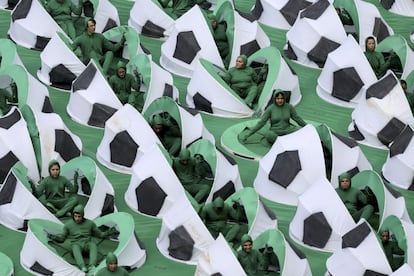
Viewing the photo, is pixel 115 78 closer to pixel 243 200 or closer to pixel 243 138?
pixel 243 138

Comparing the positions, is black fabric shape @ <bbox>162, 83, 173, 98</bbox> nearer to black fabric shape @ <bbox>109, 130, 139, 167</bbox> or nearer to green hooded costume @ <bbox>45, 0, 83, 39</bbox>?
black fabric shape @ <bbox>109, 130, 139, 167</bbox>

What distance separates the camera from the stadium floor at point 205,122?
103 ft

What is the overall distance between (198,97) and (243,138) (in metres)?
1.63

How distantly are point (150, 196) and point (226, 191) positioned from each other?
1346mm

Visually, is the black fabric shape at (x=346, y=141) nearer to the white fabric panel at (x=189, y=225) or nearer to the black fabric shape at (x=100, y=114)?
the white fabric panel at (x=189, y=225)

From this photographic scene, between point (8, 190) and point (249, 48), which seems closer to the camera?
point (8, 190)

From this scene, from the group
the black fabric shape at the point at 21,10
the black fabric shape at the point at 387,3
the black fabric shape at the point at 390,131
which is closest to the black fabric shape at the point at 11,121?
the black fabric shape at the point at 21,10

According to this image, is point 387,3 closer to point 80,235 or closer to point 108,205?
point 108,205

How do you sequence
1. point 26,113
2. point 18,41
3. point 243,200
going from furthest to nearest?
point 18,41, point 26,113, point 243,200

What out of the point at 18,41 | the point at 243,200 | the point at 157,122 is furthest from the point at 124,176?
the point at 18,41

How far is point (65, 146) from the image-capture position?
33844 millimetres

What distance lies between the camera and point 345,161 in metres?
33.3

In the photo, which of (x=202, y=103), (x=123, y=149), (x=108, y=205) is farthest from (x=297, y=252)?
(x=202, y=103)

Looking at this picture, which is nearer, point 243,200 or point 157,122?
point 243,200
